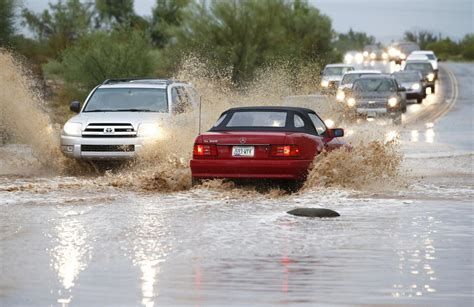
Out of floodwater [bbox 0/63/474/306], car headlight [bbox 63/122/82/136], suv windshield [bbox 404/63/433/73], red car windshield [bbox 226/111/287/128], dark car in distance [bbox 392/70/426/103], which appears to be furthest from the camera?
suv windshield [bbox 404/63/433/73]

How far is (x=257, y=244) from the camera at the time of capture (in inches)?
453

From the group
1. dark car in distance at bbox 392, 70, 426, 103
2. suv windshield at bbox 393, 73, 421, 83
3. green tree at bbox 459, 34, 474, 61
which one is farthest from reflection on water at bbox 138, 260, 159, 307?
green tree at bbox 459, 34, 474, 61

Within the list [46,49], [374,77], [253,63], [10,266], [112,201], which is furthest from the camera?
[46,49]

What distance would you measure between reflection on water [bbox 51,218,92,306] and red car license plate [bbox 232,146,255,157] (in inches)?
125

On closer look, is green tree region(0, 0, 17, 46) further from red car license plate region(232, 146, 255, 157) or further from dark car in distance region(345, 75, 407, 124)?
red car license plate region(232, 146, 255, 157)

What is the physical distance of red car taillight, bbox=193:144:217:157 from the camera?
16141 millimetres

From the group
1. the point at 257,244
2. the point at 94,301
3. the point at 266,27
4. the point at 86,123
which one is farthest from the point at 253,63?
the point at 94,301

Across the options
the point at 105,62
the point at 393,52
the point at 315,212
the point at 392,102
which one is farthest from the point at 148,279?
the point at 393,52

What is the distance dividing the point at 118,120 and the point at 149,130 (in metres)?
0.57

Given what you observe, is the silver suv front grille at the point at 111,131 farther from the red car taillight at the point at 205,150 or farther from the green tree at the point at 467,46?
the green tree at the point at 467,46

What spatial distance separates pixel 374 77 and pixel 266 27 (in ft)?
48.2

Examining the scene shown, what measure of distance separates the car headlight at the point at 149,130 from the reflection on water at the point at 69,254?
6.57 metres

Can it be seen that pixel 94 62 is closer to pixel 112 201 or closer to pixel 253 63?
pixel 253 63

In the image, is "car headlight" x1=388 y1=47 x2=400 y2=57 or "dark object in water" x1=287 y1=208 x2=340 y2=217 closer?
"dark object in water" x1=287 y1=208 x2=340 y2=217
